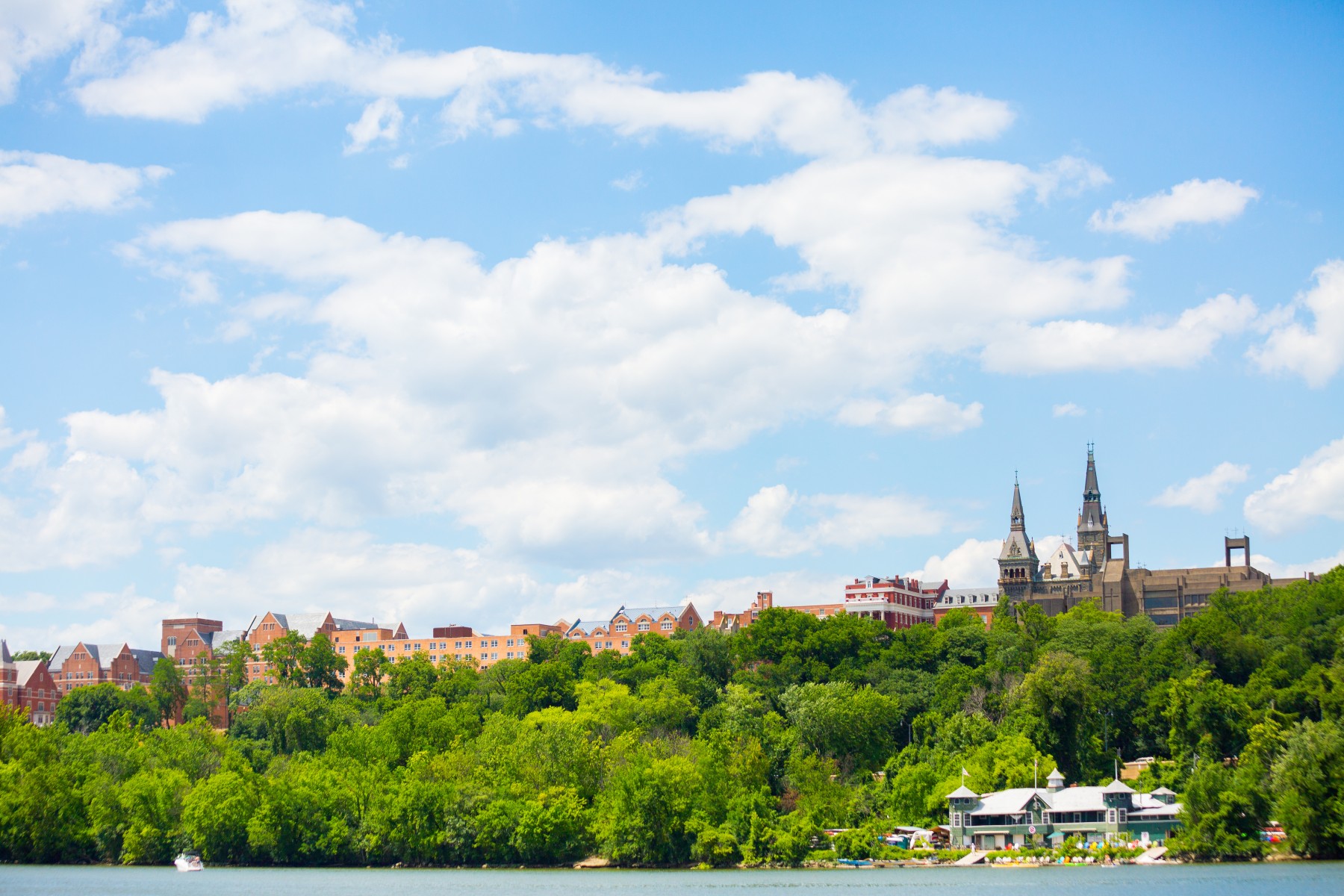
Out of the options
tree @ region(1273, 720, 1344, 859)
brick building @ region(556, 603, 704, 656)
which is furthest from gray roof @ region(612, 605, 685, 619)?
tree @ region(1273, 720, 1344, 859)

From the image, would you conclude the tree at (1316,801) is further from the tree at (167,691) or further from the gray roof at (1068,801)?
the tree at (167,691)

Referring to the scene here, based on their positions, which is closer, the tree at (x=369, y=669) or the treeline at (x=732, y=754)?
the treeline at (x=732, y=754)

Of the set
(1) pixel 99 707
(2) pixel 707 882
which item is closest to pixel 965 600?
(1) pixel 99 707

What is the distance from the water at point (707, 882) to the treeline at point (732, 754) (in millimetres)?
3169

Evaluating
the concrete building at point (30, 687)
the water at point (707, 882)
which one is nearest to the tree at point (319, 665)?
the concrete building at point (30, 687)

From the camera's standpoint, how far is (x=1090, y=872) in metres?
80.0

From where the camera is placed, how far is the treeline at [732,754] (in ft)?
288

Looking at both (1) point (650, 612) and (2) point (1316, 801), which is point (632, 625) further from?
(2) point (1316, 801)

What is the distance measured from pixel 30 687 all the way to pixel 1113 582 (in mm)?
128064

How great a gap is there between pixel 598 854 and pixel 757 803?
1048cm

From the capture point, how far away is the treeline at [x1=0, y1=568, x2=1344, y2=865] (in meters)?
87.9

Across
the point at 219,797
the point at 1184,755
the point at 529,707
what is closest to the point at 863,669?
the point at 529,707

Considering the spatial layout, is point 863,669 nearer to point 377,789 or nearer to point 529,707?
point 529,707

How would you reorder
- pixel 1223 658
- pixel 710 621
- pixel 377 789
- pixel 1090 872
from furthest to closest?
pixel 710 621
pixel 1223 658
pixel 377 789
pixel 1090 872
